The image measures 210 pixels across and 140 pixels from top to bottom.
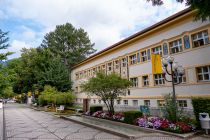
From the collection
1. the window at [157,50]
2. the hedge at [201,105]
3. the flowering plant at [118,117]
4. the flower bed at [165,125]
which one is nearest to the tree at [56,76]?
the window at [157,50]

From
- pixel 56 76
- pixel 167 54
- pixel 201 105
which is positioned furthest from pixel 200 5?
pixel 56 76

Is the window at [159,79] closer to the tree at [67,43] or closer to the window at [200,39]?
the window at [200,39]

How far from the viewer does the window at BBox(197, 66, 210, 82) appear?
17783 millimetres

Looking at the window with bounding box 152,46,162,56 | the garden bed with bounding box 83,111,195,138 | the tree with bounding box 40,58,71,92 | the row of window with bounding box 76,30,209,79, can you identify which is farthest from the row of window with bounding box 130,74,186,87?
the tree with bounding box 40,58,71,92

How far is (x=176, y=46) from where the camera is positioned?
68.4ft

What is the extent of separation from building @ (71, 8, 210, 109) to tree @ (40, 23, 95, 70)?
26.7m

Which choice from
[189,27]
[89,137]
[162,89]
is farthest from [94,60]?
[89,137]

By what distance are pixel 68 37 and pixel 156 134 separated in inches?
1950

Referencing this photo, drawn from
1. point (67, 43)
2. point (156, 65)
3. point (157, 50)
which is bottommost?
point (156, 65)

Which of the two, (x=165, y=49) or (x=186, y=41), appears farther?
(x=165, y=49)

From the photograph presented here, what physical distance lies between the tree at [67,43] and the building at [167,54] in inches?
1051

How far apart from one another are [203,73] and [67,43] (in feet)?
147

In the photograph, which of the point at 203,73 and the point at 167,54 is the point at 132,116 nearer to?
the point at 203,73

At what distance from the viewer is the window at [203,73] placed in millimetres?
17783
